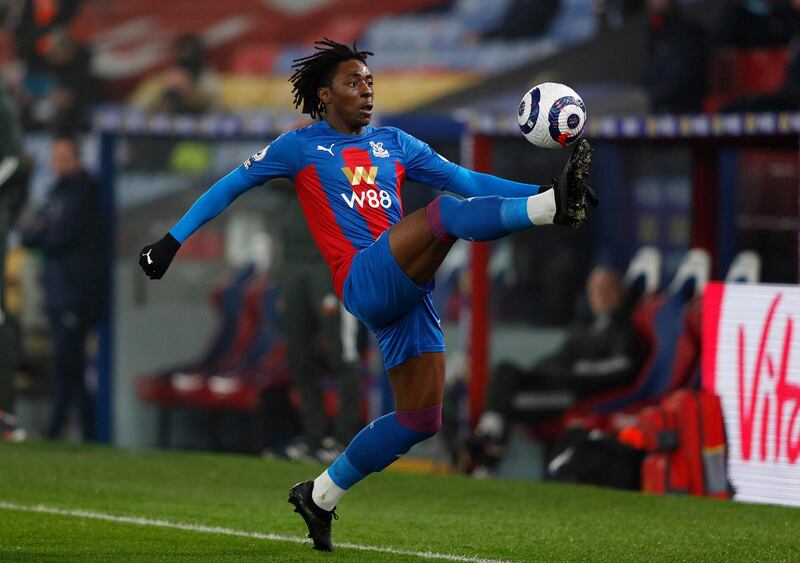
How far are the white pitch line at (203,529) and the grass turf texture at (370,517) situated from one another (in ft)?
0.26

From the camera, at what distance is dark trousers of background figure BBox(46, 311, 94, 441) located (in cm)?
1346

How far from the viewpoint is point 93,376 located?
13.1m

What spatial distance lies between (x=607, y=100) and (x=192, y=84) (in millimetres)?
6214

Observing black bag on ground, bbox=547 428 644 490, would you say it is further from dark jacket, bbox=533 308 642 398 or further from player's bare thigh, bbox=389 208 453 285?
player's bare thigh, bbox=389 208 453 285

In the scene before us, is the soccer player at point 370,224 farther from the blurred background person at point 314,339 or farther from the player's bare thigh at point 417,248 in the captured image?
the blurred background person at point 314,339

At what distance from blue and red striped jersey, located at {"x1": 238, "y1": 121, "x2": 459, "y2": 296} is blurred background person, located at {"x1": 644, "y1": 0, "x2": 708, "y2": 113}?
687 cm

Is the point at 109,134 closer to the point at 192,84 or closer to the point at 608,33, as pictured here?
the point at 608,33

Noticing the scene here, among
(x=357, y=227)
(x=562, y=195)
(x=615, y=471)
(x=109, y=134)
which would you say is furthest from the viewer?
(x=109, y=134)

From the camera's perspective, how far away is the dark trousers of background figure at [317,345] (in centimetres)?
1066

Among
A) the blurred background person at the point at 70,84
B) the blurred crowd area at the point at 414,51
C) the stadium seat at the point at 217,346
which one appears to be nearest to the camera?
the stadium seat at the point at 217,346

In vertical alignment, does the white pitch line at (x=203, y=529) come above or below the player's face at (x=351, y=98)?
below

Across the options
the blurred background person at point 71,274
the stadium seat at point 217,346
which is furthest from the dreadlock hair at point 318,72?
the blurred background person at point 71,274

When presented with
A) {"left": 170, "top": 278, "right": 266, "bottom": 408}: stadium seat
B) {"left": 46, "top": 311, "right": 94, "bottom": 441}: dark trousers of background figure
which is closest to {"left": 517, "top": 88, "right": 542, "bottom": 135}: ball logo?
{"left": 170, "top": 278, "right": 266, "bottom": 408}: stadium seat

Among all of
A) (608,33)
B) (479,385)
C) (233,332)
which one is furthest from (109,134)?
(608,33)
